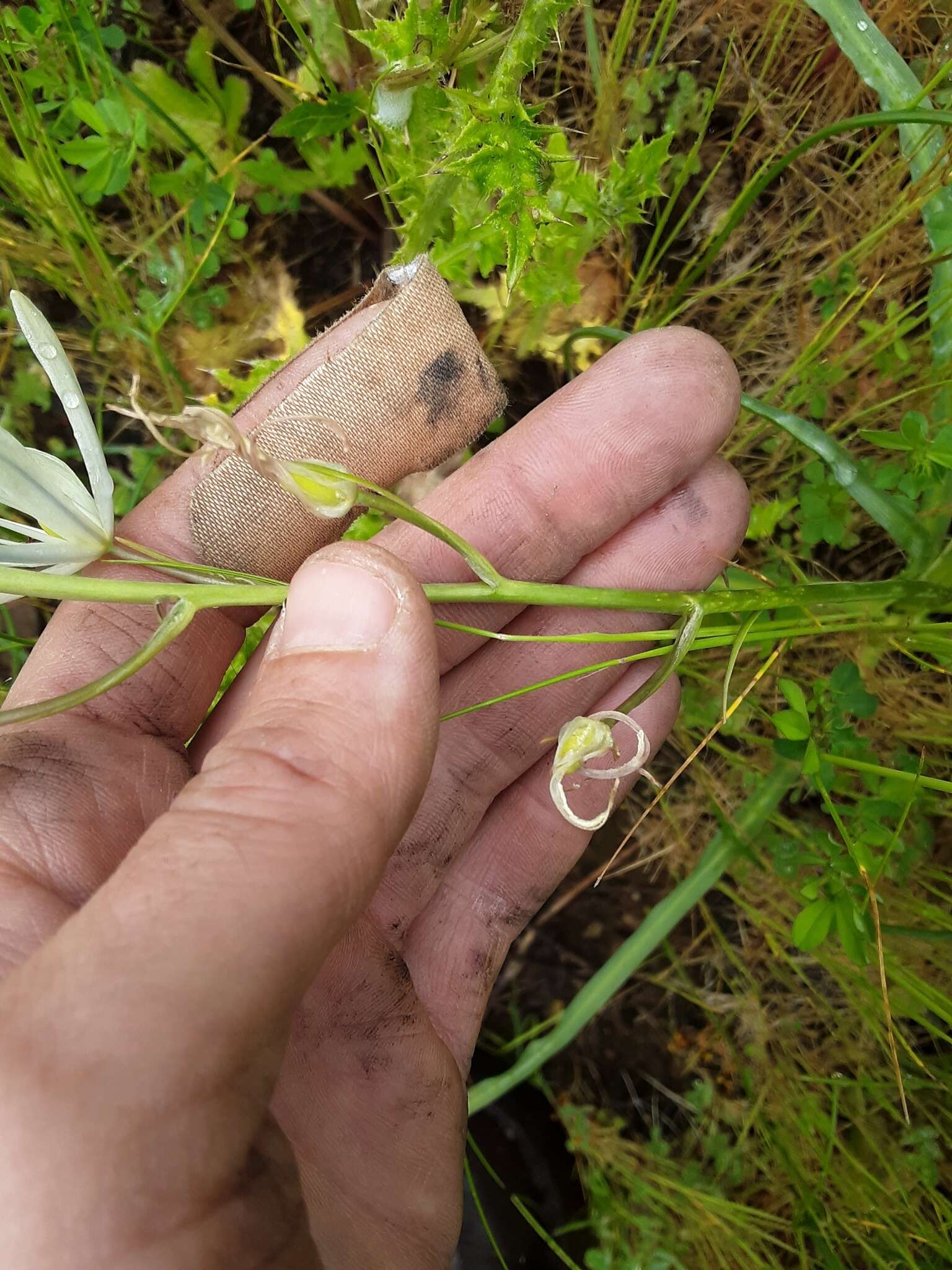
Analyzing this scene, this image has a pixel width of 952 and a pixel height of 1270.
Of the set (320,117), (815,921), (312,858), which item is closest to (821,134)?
(320,117)

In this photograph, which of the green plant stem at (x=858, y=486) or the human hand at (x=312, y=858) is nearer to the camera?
the human hand at (x=312, y=858)

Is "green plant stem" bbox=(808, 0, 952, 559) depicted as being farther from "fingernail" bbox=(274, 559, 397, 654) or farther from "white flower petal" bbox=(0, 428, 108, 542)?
"white flower petal" bbox=(0, 428, 108, 542)

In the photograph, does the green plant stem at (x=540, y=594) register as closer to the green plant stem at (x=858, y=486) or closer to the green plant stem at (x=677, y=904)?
the green plant stem at (x=858, y=486)

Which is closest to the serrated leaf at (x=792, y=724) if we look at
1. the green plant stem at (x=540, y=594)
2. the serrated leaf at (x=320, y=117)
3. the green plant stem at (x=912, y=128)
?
the green plant stem at (x=540, y=594)

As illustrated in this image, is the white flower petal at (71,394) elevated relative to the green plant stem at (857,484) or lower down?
elevated

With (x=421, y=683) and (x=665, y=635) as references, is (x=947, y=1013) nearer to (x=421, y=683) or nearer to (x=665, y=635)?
(x=665, y=635)

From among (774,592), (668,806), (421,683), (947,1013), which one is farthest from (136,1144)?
(668,806)

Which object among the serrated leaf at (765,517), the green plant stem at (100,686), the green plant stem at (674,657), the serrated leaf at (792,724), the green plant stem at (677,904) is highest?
the green plant stem at (100,686)

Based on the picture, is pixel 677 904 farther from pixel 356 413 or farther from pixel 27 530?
pixel 27 530
